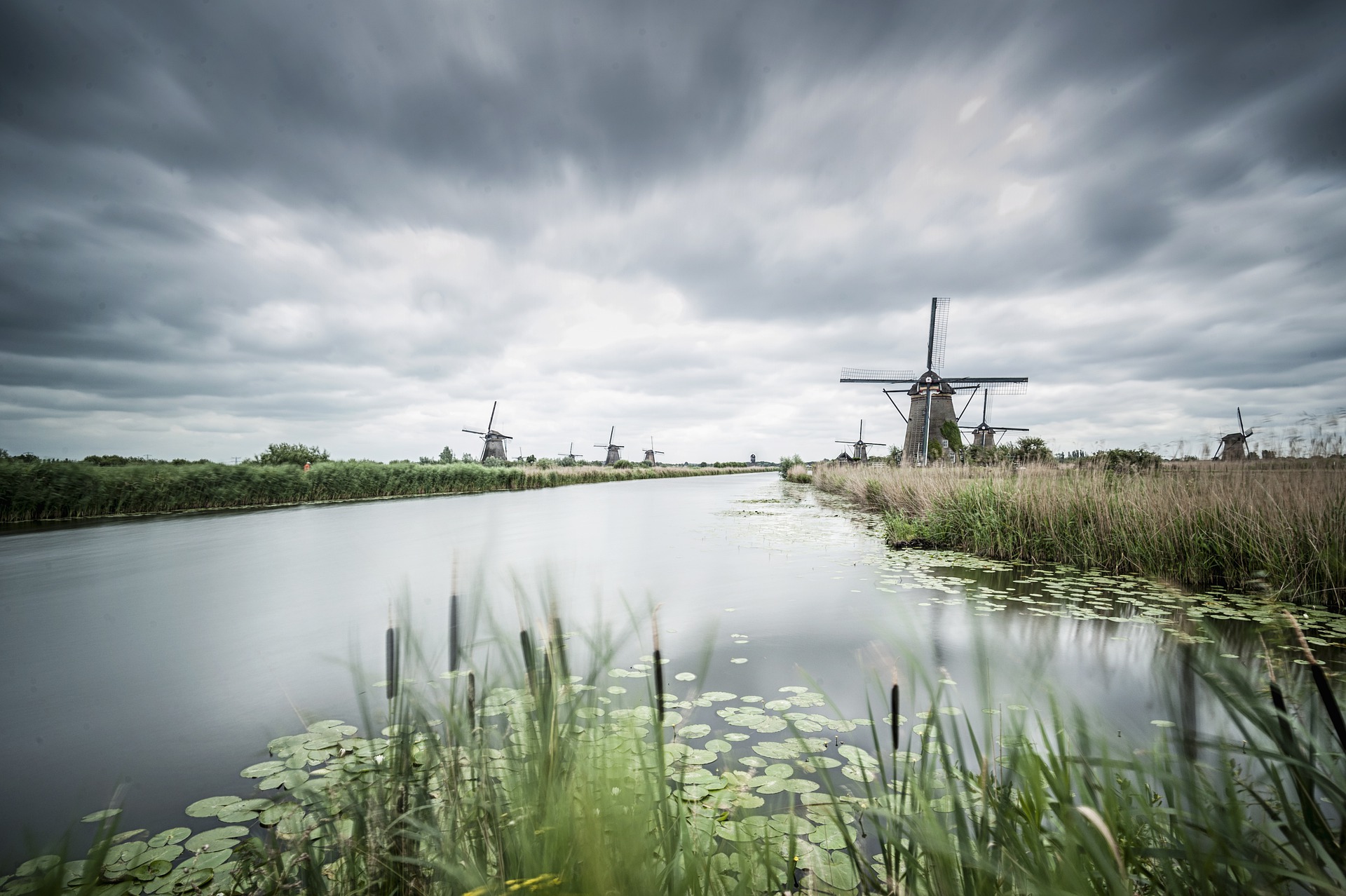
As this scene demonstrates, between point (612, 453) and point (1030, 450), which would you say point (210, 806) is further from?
point (612, 453)

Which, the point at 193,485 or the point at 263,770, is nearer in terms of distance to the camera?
the point at 263,770

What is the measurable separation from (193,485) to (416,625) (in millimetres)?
18280

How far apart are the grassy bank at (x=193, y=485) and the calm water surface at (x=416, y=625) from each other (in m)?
4.76

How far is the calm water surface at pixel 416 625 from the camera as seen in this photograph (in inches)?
109

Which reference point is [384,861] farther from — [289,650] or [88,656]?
[88,656]

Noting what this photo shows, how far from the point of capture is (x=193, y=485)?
57.2 ft

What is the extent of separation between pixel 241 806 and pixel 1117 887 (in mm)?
3142

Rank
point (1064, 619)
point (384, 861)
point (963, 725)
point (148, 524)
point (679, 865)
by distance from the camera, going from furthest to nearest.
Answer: point (148, 524) < point (1064, 619) < point (963, 725) < point (679, 865) < point (384, 861)

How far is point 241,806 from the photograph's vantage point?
235 cm

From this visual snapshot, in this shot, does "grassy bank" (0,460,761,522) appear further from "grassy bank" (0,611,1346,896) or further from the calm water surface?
"grassy bank" (0,611,1346,896)

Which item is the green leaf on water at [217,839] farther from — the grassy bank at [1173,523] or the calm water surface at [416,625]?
the grassy bank at [1173,523]

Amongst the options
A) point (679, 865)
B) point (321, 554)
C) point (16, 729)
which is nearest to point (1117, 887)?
point (679, 865)

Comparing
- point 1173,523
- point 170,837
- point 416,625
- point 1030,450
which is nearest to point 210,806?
point 170,837

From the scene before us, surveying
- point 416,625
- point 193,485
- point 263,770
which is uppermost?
point 193,485
